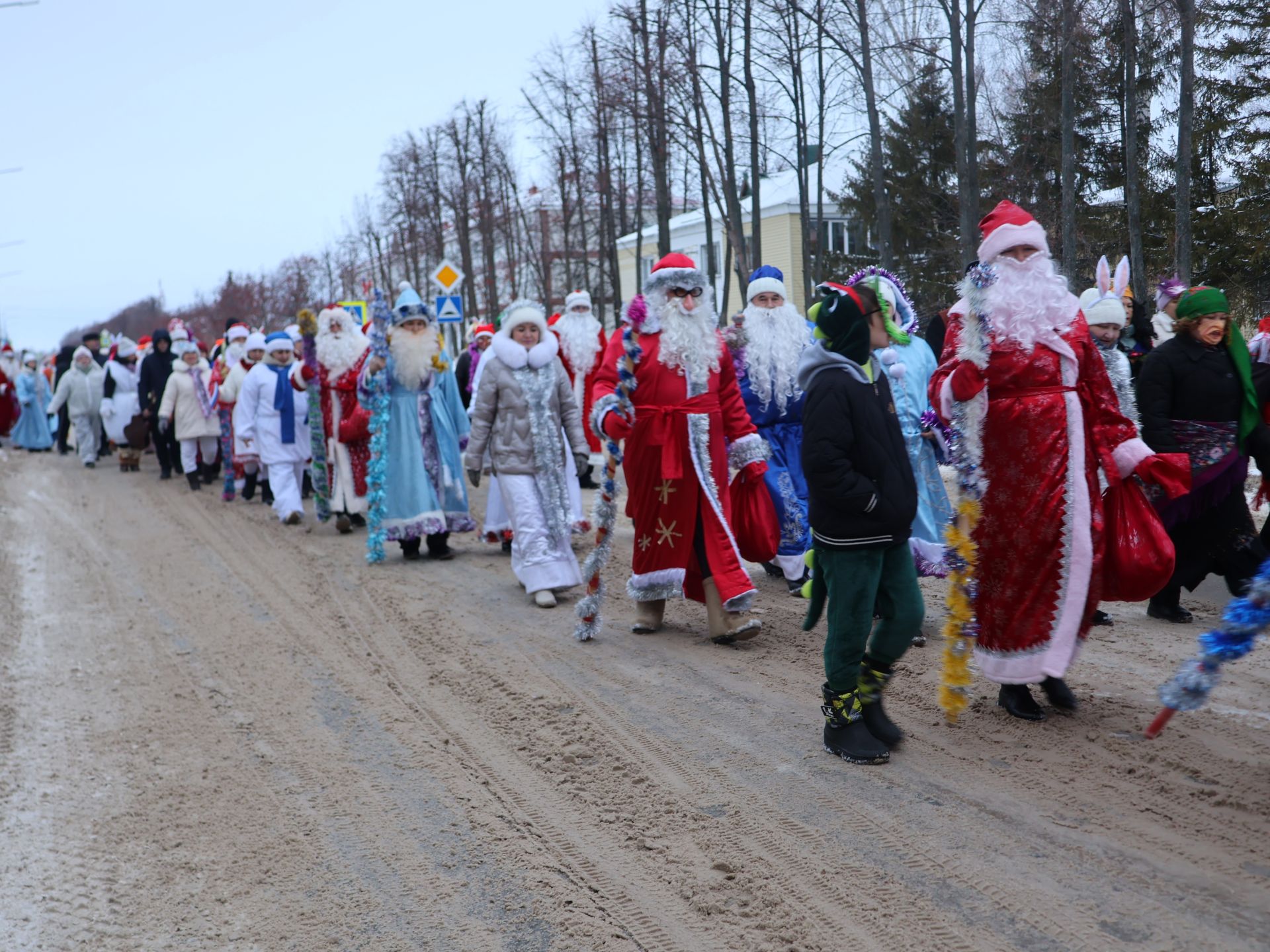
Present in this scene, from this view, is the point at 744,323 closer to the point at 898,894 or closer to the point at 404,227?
the point at 898,894

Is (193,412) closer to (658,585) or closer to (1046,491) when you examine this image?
(658,585)

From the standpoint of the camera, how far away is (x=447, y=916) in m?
3.79

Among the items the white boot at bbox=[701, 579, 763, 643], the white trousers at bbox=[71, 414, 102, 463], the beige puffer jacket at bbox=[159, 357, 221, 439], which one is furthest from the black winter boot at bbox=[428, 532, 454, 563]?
the white trousers at bbox=[71, 414, 102, 463]

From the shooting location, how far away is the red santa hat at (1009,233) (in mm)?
5055

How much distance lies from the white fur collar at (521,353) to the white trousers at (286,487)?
4813mm

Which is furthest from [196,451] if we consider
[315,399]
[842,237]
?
[842,237]

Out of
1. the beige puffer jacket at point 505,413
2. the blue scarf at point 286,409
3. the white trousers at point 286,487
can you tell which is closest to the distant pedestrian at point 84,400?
the blue scarf at point 286,409

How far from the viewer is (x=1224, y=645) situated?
3869mm

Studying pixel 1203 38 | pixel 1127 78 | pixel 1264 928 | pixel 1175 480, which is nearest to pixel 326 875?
pixel 1264 928

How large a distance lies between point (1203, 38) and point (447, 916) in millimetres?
23777

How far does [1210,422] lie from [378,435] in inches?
253

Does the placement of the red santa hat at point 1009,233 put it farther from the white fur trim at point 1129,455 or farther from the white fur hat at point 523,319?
the white fur hat at point 523,319

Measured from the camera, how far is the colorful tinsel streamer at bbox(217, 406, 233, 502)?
1515 centimetres

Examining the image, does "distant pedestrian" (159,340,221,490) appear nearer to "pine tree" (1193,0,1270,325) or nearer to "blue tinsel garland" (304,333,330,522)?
"blue tinsel garland" (304,333,330,522)
